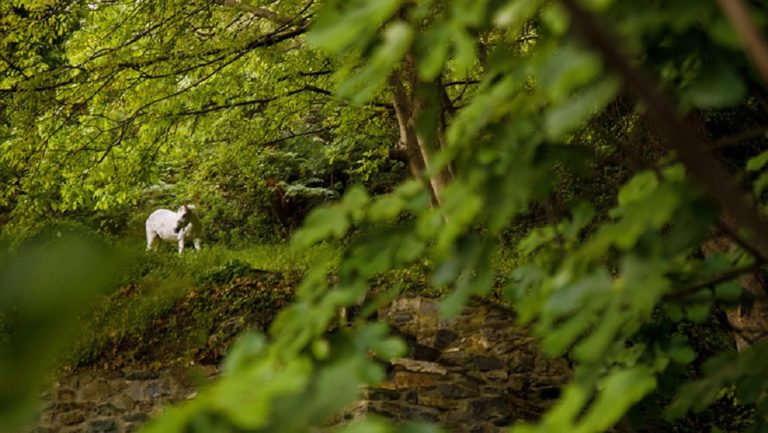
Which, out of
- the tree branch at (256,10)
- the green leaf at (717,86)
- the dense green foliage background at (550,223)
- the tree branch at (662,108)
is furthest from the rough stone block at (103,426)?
the tree branch at (662,108)

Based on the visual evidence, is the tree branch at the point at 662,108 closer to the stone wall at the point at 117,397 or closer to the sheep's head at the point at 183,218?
the stone wall at the point at 117,397

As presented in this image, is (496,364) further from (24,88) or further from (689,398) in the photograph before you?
(689,398)

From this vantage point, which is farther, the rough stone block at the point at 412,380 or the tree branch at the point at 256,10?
the tree branch at the point at 256,10

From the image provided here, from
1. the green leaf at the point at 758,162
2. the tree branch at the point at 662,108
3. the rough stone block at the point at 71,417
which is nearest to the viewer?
the tree branch at the point at 662,108

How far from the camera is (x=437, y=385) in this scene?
303 inches

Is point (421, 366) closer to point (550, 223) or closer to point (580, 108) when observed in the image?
point (550, 223)

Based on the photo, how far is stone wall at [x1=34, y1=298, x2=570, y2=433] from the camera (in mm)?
7562

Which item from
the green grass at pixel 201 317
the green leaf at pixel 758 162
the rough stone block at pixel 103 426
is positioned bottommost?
the rough stone block at pixel 103 426

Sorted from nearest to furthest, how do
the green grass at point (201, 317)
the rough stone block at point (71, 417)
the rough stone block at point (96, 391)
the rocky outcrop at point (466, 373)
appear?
the rocky outcrop at point (466, 373) → the rough stone block at point (71, 417) → the rough stone block at point (96, 391) → the green grass at point (201, 317)

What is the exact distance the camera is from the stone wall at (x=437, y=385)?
756 cm

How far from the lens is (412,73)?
764cm

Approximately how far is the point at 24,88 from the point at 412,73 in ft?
10.4

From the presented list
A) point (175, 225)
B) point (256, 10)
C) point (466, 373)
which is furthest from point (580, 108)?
point (175, 225)

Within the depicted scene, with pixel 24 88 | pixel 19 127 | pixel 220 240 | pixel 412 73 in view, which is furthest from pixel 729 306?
pixel 220 240
